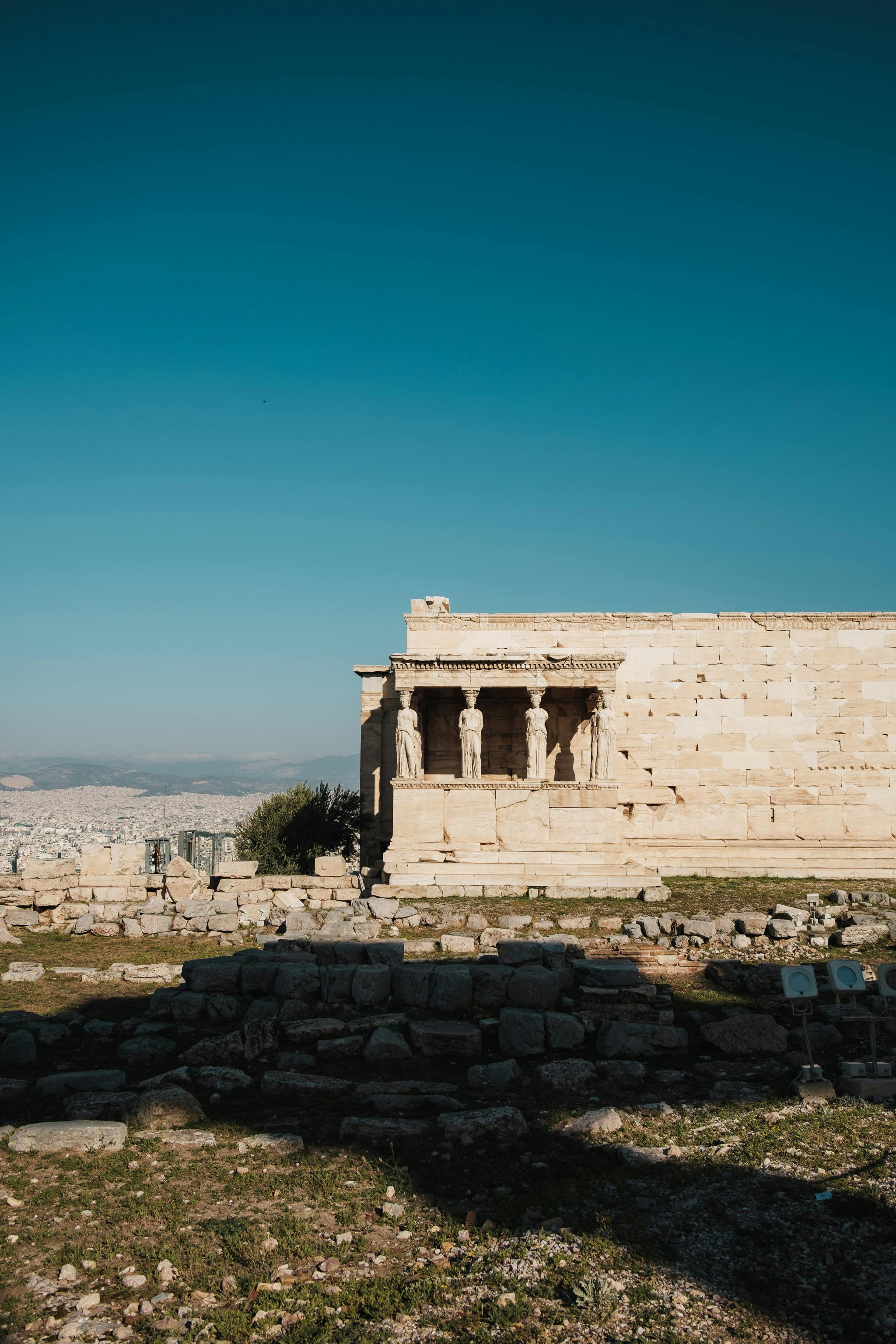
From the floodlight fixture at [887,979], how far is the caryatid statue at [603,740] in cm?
1164

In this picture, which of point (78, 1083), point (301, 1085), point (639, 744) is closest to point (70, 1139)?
point (78, 1083)

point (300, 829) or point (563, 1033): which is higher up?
point (300, 829)

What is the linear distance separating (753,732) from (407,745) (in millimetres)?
7856

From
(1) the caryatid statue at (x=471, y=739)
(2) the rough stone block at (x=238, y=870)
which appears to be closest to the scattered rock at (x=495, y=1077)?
(2) the rough stone block at (x=238, y=870)

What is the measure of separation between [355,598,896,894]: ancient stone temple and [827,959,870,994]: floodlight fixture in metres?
10.9

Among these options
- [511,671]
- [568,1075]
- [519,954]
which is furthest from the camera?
[511,671]

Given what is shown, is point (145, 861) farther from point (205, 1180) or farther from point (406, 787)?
point (205, 1180)

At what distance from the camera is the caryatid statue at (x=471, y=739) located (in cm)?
1991

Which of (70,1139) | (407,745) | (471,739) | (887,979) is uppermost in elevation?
(471,739)

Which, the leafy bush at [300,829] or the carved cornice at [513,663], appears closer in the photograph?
the carved cornice at [513,663]

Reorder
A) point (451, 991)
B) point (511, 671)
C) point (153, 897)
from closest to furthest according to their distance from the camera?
point (451, 991) < point (153, 897) < point (511, 671)

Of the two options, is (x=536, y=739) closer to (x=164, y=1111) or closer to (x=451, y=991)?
(x=451, y=991)

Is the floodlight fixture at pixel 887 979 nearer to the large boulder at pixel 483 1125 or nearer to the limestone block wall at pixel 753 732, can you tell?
the large boulder at pixel 483 1125

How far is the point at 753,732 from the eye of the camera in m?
21.3
